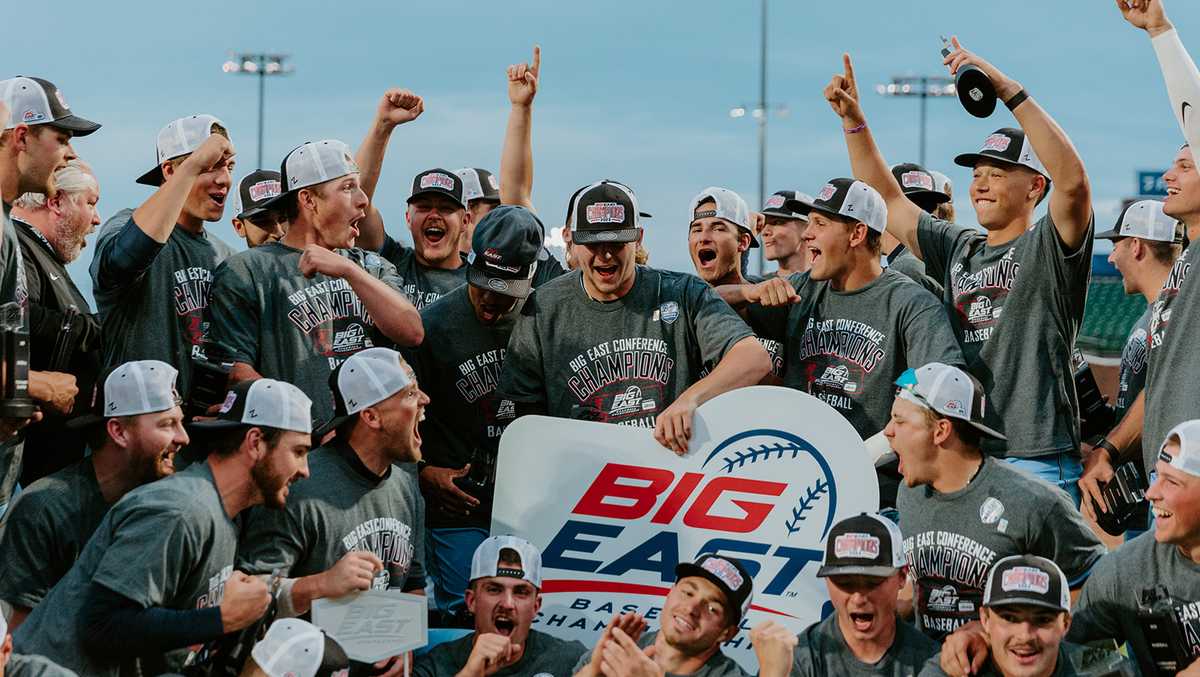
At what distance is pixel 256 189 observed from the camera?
388 inches

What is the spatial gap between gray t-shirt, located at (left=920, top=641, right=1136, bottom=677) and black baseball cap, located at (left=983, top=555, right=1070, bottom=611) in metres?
0.22

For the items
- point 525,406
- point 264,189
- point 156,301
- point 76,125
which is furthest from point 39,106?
point 525,406

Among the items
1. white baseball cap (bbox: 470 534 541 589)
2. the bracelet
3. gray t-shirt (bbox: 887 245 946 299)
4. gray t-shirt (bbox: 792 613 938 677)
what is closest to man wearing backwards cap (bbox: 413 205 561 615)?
white baseball cap (bbox: 470 534 541 589)

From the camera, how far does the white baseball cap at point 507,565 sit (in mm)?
7188

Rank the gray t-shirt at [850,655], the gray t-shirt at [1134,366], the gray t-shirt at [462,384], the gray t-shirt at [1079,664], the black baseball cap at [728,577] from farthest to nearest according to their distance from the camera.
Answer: the gray t-shirt at [1134,366] → the gray t-shirt at [462,384] → the black baseball cap at [728,577] → the gray t-shirt at [850,655] → the gray t-shirt at [1079,664]

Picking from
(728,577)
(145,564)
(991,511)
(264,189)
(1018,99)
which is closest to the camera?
(145,564)

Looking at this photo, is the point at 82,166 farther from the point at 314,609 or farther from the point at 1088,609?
the point at 1088,609

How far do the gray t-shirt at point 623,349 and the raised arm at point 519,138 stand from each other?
5.79 feet

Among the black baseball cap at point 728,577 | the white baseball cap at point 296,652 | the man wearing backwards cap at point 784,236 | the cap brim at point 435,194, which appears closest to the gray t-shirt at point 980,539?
the black baseball cap at point 728,577

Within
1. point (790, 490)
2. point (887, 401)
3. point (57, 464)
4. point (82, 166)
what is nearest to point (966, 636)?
point (790, 490)

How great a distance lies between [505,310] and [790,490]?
1992mm

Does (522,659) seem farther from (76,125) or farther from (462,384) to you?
(76,125)

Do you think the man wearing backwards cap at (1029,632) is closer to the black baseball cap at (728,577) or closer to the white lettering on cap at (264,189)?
the black baseball cap at (728,577)

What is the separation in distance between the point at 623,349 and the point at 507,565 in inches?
51.2
